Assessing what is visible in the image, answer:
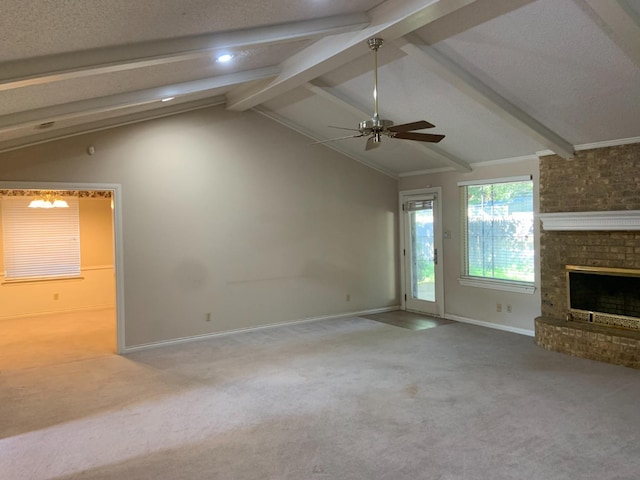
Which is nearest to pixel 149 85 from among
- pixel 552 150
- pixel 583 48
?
pixel 583 48

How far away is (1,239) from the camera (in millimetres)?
7523

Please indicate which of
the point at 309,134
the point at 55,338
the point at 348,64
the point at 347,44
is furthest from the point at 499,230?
the point at 55,338

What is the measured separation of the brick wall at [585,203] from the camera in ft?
15.8

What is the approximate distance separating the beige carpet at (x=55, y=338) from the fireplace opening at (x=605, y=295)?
5537mm

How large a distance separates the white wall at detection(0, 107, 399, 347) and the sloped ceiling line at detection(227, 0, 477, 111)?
3.09ft

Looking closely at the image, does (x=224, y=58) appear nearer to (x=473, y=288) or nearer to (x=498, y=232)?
(x=498, y=232)

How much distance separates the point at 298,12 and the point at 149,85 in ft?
5.42

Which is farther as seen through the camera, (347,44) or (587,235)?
(587,235)

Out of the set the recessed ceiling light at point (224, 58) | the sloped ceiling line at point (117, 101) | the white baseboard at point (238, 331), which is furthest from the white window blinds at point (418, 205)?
the recessed ceiling light at point (224, 58)

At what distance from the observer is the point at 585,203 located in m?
5.15

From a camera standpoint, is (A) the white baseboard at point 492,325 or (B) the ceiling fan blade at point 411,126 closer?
(B) the ceiling fan blade at point 411,126

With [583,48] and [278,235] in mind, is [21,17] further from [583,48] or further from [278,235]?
[278,235]

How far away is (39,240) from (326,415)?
663cm

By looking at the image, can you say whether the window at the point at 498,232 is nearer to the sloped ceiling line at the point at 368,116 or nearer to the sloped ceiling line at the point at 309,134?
the sloped ceiling line at the point at 368,116
